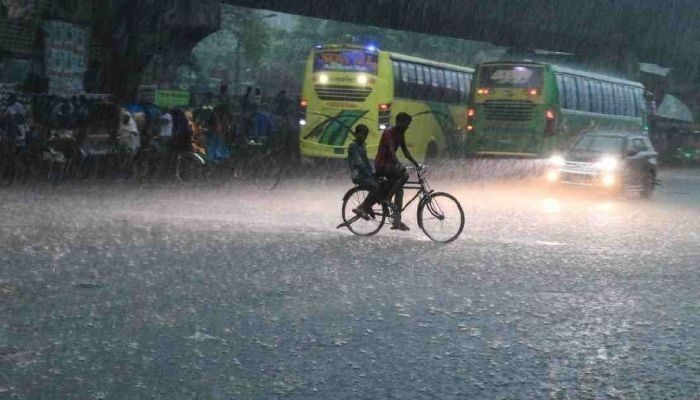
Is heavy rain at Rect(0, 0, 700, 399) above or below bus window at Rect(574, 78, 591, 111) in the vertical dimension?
below

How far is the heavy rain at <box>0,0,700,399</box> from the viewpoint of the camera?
5.77 meters

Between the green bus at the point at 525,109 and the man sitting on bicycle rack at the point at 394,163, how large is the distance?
15.0 m

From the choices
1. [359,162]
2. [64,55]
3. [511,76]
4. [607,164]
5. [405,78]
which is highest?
[511,76]

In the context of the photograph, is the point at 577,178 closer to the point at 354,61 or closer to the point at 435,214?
the point at 354,61

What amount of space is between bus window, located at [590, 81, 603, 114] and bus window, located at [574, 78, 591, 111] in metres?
0.39

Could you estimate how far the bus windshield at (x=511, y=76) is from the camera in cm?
2723

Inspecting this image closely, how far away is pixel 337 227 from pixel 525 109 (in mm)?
15953

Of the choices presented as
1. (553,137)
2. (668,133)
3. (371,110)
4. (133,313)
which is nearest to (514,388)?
(133,313)

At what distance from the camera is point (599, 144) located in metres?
21.1

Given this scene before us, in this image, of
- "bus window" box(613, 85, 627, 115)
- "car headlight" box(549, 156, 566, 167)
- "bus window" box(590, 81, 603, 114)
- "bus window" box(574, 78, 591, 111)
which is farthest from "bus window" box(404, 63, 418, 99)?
"bus window" box(613, 85, 627, 115)

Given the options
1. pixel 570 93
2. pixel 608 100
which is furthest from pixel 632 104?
pixel 570 93

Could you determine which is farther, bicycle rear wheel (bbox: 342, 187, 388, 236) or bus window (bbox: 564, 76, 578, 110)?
bus window (bbox: 564, 76, 578, 110)

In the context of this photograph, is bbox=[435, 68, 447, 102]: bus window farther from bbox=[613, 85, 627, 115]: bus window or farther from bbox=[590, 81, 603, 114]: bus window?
bbox=[613, 85, 627, 115]: bus window

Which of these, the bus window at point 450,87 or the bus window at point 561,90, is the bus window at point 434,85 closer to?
the bus window at point 450,87
